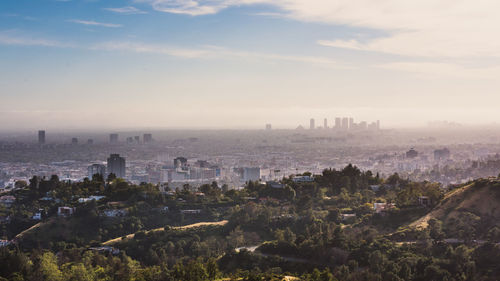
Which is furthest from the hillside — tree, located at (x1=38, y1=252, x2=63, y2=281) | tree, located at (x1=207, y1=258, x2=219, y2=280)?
tree, located at (x1=38, y1=252, x2=63, y2=281)

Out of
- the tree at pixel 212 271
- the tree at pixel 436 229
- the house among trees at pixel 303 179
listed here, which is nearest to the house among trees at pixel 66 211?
the tree at pixel 212 271

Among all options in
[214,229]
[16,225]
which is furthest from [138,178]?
[214,229]

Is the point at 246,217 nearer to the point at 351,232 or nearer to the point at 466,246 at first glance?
the point at 351,232

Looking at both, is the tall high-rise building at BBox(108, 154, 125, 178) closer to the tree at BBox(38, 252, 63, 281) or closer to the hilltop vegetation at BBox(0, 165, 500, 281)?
the hilltop vegetation at BBox(0, 165, 500, 281)

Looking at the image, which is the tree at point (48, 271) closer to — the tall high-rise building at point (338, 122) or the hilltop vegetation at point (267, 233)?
the hilltop vegetation at point (267, 233)

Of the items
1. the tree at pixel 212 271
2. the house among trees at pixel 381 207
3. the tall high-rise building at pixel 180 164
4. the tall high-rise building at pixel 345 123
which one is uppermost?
the tall high-rise building at pixel 345 123

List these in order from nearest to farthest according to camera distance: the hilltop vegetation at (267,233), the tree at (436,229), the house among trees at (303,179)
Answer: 1. the hilltop vegetation at (267,233)
2. the tree at (436,229)
3. the house among trees at (303,179)

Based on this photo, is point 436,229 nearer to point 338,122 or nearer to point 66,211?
point 66,211

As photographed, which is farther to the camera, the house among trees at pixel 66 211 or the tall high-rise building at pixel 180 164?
the tall high-rise building at pixel 180 164

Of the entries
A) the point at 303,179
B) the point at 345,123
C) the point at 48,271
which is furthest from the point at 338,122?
the point at 48,271
